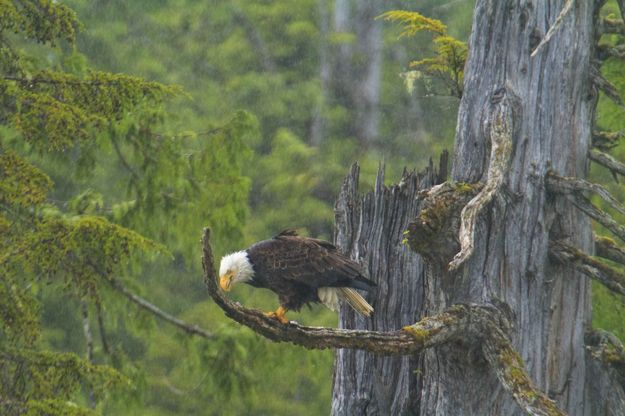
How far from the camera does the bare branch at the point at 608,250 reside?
7.04 meters

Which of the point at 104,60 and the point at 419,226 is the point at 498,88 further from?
the point at 104,60

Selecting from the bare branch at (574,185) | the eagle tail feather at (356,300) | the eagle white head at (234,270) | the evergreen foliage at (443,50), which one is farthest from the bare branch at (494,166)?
the eagle white head at (234,270)

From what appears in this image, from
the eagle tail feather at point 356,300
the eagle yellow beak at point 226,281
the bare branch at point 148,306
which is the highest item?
the eagle yellow beak at point 226,281

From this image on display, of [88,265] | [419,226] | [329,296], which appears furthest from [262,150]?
[419,226]

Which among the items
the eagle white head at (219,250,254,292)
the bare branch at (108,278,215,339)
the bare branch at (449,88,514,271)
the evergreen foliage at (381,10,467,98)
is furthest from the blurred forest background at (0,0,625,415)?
the eagle white head at (219,250,254,292)

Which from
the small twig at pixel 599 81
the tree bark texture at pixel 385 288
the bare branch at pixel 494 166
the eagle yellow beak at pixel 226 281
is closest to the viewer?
the bare branch at pixel 494 166

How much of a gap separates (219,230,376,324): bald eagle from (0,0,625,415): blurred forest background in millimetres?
1262

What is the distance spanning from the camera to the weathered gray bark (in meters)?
6.37

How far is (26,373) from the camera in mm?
9086

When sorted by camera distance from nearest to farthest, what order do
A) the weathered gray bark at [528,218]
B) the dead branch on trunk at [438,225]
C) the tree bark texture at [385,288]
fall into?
the dead branch on trunk at [438,225] → the weathered gray bark at [528,218] → the tree bark texture at [385,288]

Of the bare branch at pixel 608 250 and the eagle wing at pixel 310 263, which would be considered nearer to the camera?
the bare branch at pixel 608 250

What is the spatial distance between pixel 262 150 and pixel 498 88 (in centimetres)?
1954

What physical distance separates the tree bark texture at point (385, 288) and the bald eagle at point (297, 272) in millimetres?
166

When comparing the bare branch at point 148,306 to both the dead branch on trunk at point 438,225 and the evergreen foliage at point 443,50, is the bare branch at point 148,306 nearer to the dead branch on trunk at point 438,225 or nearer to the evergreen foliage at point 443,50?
the evergreen foliage at point 443,50
